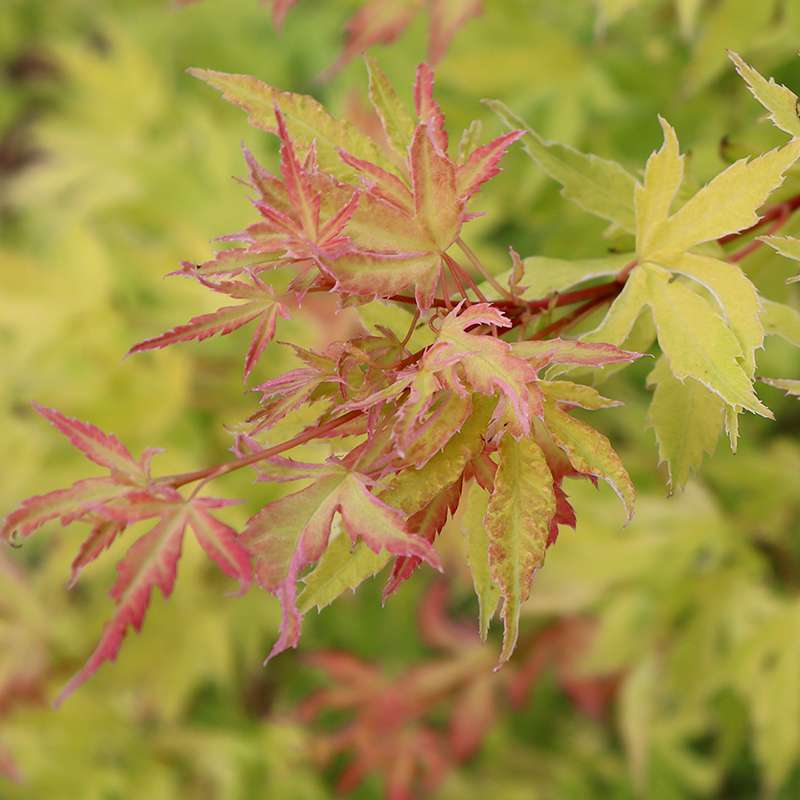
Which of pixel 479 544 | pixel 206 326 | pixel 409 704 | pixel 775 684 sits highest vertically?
pixel 206 326

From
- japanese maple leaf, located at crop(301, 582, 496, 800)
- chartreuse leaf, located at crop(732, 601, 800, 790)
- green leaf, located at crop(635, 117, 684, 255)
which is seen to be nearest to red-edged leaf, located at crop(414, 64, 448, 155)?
green leaf, located at crop(635, 117, 684, 255)

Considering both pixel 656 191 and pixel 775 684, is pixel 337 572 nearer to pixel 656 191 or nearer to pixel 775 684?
pixel 656 191

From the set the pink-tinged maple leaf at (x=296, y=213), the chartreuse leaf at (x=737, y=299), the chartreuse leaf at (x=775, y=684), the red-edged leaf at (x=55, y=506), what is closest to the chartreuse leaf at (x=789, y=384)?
the chartreuse leaf at (x=737, y=299)

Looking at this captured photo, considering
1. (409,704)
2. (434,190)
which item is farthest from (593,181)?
(409,704)

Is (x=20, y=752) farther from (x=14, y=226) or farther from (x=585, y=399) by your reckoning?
(x=14, y=226)

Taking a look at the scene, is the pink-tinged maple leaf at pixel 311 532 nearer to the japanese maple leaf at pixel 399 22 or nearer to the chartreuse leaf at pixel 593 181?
the chartreuse leaf at pixel 593 181

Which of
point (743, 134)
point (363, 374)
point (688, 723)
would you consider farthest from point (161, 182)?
point (363, 374)

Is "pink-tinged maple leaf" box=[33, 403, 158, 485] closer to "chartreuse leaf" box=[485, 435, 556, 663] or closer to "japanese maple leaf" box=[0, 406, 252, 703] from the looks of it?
"japanese maple leaf" box=[0, 406, 252, 703]
